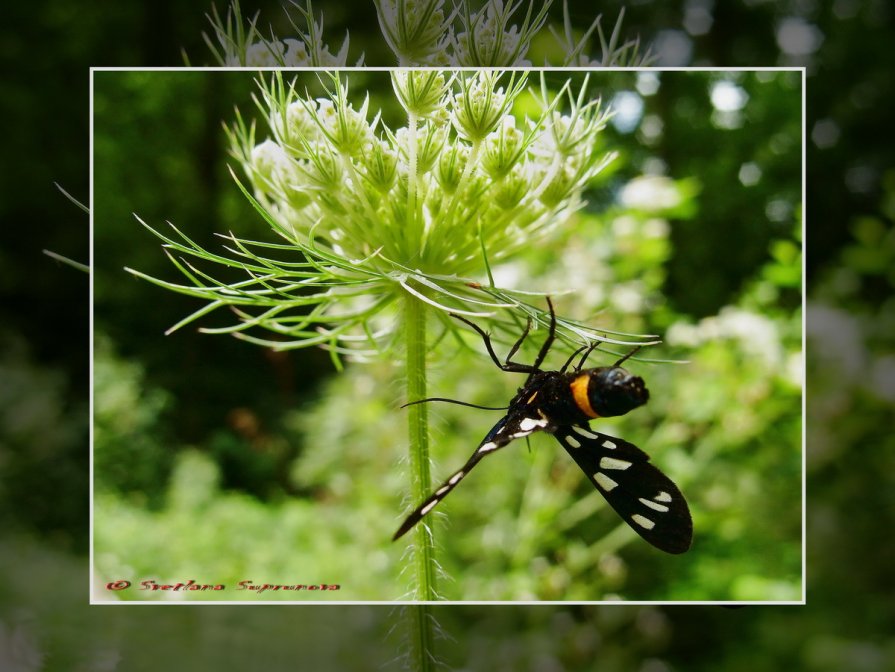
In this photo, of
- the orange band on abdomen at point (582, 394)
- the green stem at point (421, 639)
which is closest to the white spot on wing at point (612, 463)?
the orange band on abdomen at point (582, 394)

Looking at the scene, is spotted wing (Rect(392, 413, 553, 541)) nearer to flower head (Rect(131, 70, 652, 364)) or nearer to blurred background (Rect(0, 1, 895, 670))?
flower head (Rect(131, 70, 652, 364))

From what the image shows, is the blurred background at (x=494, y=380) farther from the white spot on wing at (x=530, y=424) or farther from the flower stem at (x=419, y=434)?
the white spot on wing at (x=530, y=424)

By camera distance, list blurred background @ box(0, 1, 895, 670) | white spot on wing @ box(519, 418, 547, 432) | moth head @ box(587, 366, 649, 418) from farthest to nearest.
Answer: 1. blurred background @ box(0, 1, 895, 670)
2. white spot on wing @ box(519, 418, 547, 432)
3. moth head @ box(587, 366, 649, 418)

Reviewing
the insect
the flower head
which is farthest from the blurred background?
the insect

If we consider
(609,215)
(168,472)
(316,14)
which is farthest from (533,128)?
(168,472)

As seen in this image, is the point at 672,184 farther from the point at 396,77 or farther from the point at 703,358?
the point at 396,77

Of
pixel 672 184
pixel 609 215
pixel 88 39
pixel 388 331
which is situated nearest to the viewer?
pixel 388 331
